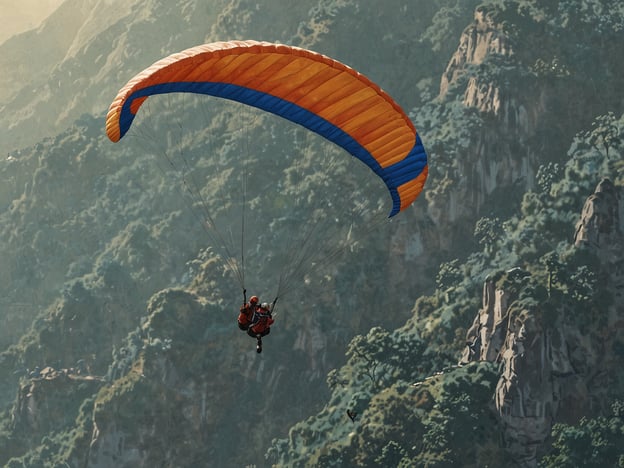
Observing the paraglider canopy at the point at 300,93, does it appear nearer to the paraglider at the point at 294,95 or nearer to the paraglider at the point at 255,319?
the paraglider at the point at 294,95

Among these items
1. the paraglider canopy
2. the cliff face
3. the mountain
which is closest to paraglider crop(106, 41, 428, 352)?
Answer: the paraglider canopy

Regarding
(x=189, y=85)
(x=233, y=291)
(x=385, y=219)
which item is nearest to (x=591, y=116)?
(x=385, y=219)

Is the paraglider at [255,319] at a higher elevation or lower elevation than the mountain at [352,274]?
lower

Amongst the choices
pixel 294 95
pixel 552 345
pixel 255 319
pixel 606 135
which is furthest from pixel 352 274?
pixel 294 95

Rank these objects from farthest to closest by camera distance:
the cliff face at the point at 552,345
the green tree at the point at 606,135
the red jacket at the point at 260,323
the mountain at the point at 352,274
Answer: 1. the green tree at the point at 606,135
2. the mountain at the point at 352,274
3. the cliff face at the point at 552,345
4. the red jacket at the point at 260,323

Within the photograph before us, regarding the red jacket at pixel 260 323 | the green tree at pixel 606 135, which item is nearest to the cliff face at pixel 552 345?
the green tree at pixel 606 135

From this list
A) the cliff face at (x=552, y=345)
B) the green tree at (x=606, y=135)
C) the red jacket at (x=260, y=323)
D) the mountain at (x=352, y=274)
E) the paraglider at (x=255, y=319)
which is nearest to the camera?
the paraglider at (x=255, y=319)

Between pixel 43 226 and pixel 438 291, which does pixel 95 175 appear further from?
pixel 438 291
